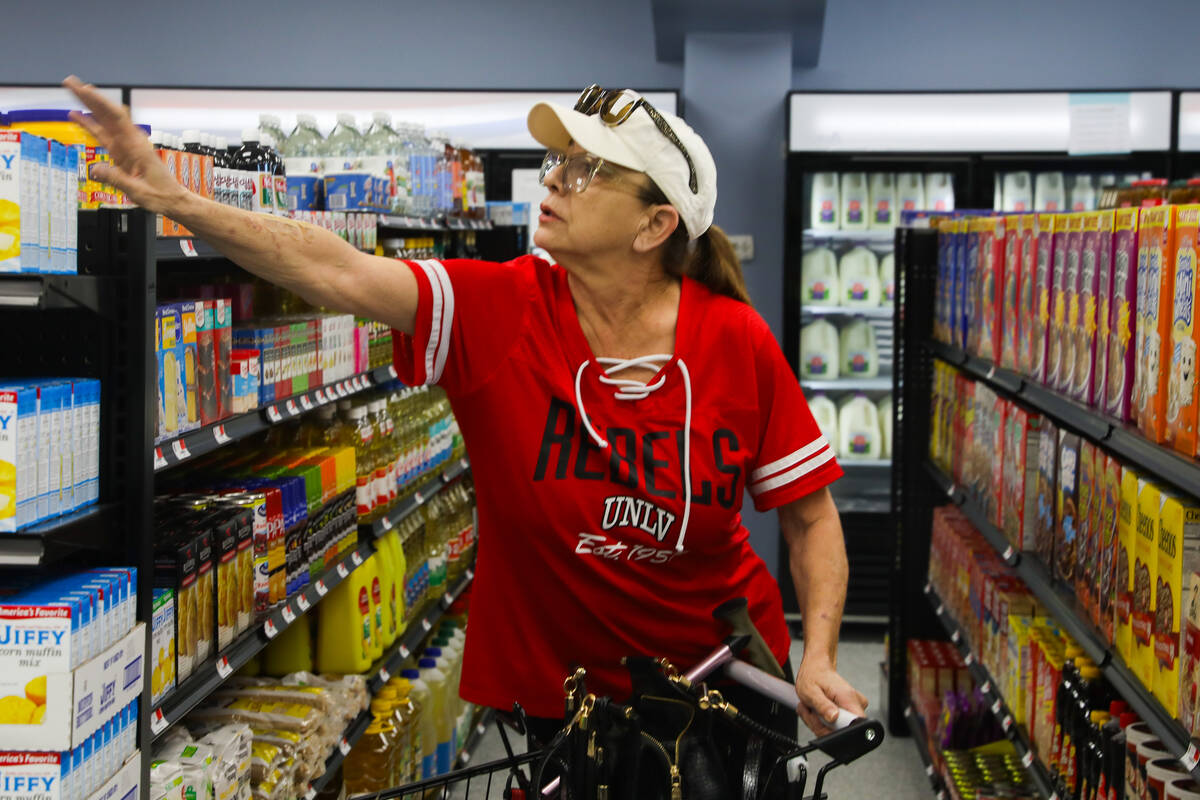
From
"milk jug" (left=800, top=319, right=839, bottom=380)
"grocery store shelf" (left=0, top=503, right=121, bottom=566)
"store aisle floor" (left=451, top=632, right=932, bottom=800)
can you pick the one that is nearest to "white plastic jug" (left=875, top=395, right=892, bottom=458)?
"milk jug" (left=800, top=319, right=839, bottom=380)

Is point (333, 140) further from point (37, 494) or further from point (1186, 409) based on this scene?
point (1186, 409)

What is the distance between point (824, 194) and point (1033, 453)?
393 centimetres

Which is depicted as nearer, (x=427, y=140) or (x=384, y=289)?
(x=384, y=289)

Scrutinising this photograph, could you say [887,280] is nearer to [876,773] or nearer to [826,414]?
[826,414]

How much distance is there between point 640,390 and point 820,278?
5.15 m

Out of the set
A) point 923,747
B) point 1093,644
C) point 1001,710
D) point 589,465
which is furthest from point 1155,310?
point 923,747

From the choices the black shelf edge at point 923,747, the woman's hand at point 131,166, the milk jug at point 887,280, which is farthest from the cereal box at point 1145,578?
the milk jug at point 887,280

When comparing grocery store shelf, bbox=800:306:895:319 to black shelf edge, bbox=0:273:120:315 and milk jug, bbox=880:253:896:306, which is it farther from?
black shelf edge, bbox=0:273:120:315

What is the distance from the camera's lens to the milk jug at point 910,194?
280 inches

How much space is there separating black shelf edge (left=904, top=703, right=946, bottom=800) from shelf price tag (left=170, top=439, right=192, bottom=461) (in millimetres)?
2971

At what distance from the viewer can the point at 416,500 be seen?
4500 millimetres

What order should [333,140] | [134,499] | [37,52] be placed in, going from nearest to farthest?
1. [134,499]
2. [333,140]
3. [37,52]

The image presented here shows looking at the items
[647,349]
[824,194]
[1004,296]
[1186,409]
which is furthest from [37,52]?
[1186,409]

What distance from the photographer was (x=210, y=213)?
71.4 inches
